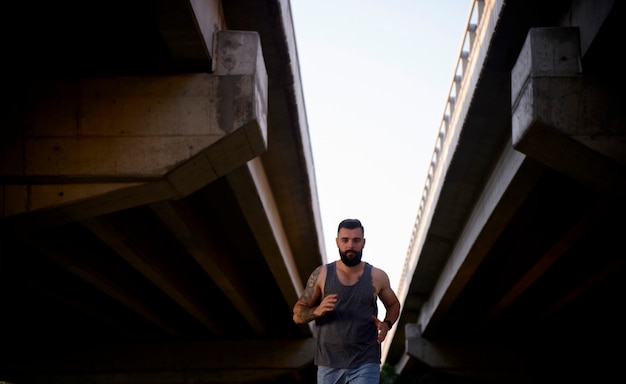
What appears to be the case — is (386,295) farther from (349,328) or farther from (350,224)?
(350,224)

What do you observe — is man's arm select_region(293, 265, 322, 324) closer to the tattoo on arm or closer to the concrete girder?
the tattoo on arm

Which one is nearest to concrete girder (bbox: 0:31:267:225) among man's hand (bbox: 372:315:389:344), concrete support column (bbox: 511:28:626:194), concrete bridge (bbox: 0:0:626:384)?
concrete bridge (bbox: 0:0:626:384)

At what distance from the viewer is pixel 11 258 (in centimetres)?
1778

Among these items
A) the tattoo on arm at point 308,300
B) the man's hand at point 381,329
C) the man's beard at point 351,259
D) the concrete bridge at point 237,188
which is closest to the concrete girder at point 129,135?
the concrete bridge at point 237,188

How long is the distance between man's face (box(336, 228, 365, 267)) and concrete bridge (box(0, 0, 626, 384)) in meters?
3.92

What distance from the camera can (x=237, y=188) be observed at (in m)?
15.0

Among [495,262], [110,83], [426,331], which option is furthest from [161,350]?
[110,83]

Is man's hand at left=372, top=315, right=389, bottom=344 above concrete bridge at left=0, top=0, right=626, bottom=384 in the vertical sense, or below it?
below

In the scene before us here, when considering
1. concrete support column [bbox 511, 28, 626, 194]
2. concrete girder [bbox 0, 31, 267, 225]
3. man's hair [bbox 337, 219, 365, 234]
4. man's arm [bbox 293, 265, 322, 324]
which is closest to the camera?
man's hair [bbox 337, 219, 365, 234]

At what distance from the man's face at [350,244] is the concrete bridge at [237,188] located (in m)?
3.92

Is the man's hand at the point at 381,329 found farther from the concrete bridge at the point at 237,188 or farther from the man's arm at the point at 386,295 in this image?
the concrete bridge at the point at 237,188

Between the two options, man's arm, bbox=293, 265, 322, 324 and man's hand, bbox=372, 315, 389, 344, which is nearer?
man's hand, bbox=372, 315, 389, 344

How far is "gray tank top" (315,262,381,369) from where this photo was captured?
666 centimetres

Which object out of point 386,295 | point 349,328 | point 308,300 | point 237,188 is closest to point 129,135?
point 237,188
